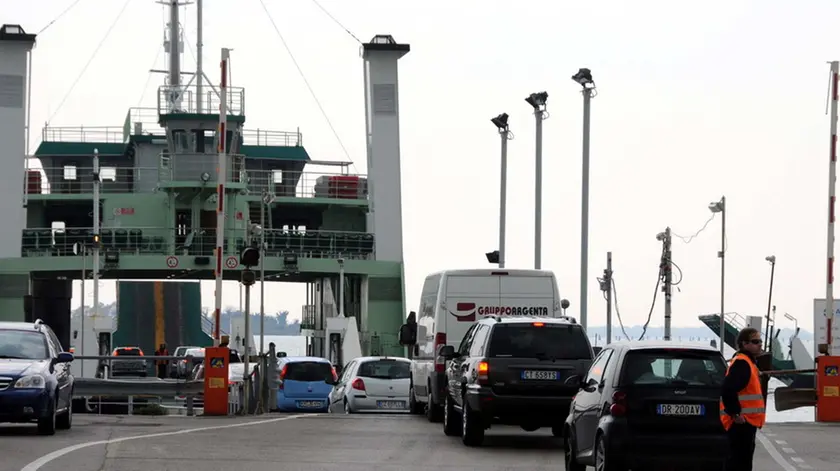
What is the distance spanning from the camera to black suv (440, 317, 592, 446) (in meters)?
18.6

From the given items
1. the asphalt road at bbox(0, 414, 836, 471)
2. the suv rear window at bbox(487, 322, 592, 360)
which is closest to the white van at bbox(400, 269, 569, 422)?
the asphalt road at bbox(0, 414, 836, 471)

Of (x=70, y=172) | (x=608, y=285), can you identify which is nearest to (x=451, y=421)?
(x=608, y=285)

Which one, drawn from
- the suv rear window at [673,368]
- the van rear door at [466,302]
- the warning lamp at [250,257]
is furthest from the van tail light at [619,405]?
the warning lamp at [250,257]

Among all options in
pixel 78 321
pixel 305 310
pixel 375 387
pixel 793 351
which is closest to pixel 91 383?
pixel 375 387

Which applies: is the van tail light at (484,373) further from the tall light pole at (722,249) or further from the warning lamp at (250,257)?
the tall light pole at (722,249)

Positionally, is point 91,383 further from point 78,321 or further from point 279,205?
point 279,205

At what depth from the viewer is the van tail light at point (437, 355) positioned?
77.9 ft

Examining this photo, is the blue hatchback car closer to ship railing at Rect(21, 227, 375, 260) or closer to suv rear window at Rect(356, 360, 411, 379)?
suv rear window at Rect(356, 360, 411, 379)

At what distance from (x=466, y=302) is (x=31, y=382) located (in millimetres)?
7352

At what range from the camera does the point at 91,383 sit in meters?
27.5

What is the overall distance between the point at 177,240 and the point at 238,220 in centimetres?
291

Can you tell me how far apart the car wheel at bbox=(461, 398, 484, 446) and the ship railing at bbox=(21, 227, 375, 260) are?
42232mm

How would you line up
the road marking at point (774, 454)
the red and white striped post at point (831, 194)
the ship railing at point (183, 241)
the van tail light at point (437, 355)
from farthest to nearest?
the ship railing at point (183, 241)
the red and white striped post at point (831, 194)
the van tail light at point (437, 355)
the road marking at point (774, 454)

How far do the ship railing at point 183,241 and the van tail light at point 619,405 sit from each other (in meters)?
48.2
